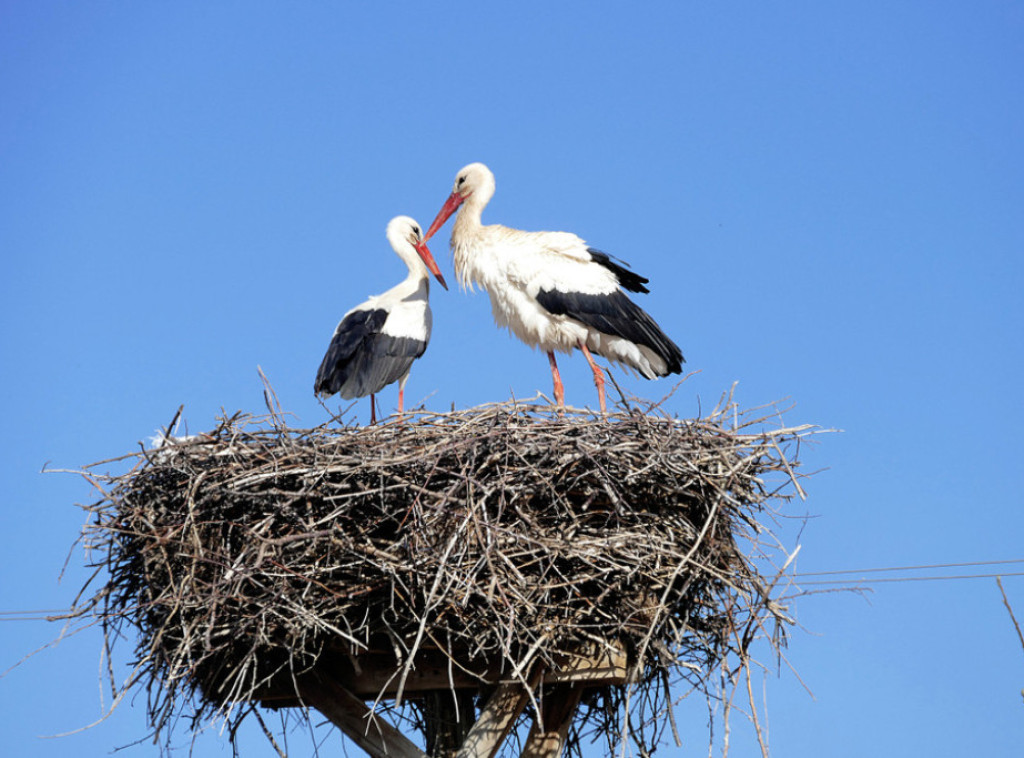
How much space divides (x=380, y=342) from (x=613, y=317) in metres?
1.29

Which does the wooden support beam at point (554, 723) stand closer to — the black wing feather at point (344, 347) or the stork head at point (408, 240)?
the black wing feather at point (344, 347)

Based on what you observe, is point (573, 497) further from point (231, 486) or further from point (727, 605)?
point (231, 486)

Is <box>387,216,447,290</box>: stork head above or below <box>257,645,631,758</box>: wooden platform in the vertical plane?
above

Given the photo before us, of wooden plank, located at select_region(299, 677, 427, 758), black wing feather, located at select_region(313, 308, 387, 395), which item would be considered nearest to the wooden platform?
wooden plank, located at select_region(299, 677, 427, 758)

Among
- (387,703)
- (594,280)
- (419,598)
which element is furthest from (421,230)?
(419,598)

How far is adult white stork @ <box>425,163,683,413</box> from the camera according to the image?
711 centimetres

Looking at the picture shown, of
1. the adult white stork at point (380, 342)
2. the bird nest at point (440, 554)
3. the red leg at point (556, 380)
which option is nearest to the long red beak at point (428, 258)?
the adult white stork at point (380, 342)

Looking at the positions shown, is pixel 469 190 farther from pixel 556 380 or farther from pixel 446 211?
pixel 556 380

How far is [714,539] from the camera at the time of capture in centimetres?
Answer: 502

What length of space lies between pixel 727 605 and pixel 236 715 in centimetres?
194

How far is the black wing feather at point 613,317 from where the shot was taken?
707 centimetres

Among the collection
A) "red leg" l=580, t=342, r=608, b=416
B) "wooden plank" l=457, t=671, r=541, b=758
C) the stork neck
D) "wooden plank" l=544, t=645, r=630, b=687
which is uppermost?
the stork neck

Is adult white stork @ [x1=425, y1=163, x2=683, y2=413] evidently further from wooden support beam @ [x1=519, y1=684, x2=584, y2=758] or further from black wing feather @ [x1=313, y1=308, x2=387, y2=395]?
wooden support beam @ [x1=519, y1=684, x2=584, y2=758]

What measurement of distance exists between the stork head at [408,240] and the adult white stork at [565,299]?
773 mm
